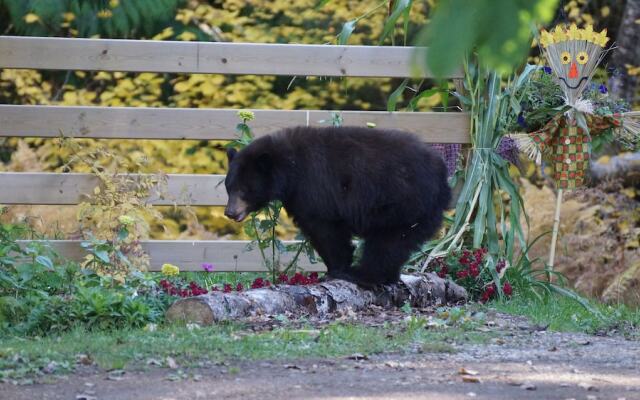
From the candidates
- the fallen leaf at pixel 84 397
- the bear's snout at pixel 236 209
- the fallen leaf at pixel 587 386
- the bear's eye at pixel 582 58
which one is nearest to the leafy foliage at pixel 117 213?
the bear's snout at pixel 236 209

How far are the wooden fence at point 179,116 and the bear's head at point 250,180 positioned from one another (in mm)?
1514

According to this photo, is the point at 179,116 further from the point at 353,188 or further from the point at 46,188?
the point at 353,188

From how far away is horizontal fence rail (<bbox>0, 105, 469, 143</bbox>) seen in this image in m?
7.94

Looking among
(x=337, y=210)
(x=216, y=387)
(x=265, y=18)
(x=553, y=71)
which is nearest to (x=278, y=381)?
(x=216, y=387)

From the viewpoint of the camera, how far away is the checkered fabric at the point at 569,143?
7641 mm

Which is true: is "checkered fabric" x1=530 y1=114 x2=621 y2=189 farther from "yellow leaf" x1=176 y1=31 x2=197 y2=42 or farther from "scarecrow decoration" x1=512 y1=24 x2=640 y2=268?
"yellow leaf" x1=176 y1=31 x2=197 y2=42

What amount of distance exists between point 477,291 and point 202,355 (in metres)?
3.38

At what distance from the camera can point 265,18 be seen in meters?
13.7

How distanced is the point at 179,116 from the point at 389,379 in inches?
174

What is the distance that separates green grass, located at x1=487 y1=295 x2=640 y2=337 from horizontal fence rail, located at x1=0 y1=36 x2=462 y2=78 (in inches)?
94.1

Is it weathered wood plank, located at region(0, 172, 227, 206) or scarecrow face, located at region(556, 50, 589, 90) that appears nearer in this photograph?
scarecrow face, located at region(556, 50, 589, 90)

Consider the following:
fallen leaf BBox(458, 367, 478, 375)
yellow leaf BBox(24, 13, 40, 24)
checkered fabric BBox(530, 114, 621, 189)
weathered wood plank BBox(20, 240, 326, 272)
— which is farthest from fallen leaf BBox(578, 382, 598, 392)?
yellow leaf BBox(24, 13, 40, 24)

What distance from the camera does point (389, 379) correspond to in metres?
4.17

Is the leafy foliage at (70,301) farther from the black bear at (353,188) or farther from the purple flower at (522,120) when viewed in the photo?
the purple flower at (522,120)
